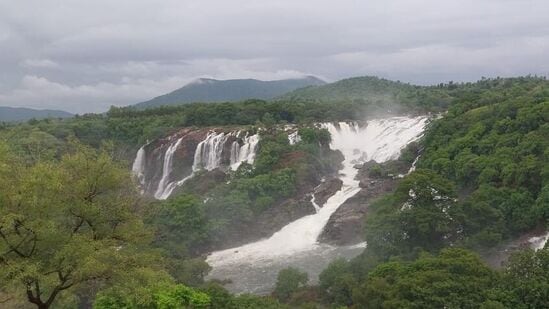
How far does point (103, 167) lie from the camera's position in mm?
12875

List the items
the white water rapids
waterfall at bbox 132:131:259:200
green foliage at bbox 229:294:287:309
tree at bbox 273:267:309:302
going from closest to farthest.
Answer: green foliage at bbox 229:294:287:309 < tree at bbox 273:267:309:302 < the white water rapids < waterfall at bbox 132:131:259:200

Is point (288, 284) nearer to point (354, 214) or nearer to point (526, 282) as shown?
point (526, 282)

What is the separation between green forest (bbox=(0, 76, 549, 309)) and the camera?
1170 centimetres

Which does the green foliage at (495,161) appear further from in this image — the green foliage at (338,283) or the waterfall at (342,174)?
the green foliage at (338,283)

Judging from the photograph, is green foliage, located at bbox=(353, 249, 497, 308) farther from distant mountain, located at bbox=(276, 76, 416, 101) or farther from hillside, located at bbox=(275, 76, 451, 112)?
distant mountain, located at bbox=(276, 76, 416, 101)

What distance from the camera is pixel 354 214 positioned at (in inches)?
1344

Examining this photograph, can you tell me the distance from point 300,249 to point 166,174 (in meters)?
21.4

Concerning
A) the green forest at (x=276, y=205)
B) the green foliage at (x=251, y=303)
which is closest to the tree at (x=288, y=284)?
the green forest at (x=276, y=205)

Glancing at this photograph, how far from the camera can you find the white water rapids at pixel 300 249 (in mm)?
27906

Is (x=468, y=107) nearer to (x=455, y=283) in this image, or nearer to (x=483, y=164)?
(x=483, y=164)

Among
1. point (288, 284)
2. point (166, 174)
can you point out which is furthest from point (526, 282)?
point (166, 174)


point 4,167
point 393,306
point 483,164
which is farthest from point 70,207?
point 483,164

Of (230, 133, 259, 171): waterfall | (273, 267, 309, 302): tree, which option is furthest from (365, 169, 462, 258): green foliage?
(230, 133, 259, 171): waterfall

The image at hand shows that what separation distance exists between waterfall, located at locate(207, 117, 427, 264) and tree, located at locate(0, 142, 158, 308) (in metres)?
17.6
